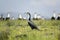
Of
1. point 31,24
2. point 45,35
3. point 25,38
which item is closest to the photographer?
point 25,38

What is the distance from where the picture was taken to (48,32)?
23.5 meters

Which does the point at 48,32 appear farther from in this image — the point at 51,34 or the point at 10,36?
the point at 10,36

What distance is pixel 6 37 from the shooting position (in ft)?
69.9

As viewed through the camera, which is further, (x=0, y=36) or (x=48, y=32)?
(x=48, y=32)

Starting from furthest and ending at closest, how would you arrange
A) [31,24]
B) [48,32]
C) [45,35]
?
[31,24]
[48,32]
[45,35]

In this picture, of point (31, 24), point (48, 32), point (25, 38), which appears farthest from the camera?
point (31, 24)

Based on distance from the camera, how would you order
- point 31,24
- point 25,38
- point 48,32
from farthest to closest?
point 31,24
point 48,32
point 25,38

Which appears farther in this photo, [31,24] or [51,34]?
[31,24]

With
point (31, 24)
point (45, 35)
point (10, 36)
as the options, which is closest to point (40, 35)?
point (45, 35)

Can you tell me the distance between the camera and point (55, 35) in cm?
2152

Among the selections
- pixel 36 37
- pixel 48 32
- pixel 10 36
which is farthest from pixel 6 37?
pixel 48 32

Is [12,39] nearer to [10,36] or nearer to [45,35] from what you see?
[10,36]

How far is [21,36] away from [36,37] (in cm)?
120

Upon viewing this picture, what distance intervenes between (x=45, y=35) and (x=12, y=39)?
7.71 ft
